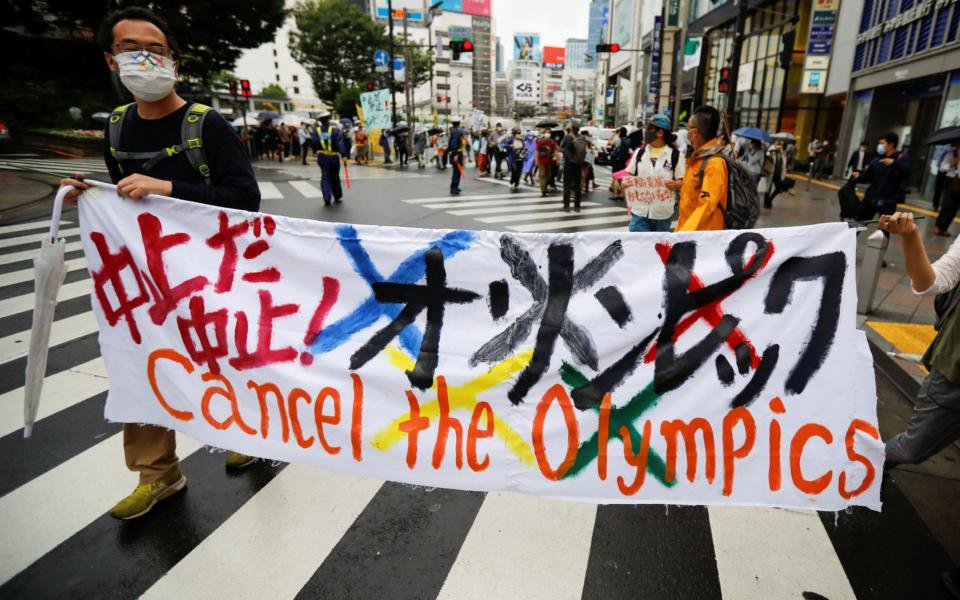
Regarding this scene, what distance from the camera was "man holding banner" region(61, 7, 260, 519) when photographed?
2477 mm

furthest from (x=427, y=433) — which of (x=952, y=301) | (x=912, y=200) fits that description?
(x=912, y=200)

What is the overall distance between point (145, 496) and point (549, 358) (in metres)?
2.16

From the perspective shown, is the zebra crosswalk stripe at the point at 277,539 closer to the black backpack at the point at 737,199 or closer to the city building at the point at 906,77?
the black backpack at the point at 737,199

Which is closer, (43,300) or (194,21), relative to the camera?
(43,300)

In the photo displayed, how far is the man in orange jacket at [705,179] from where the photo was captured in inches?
158

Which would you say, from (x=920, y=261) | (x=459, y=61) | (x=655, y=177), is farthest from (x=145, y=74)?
(x=459, y=61)

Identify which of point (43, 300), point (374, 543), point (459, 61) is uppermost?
point (459, 61)

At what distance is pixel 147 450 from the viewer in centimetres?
270

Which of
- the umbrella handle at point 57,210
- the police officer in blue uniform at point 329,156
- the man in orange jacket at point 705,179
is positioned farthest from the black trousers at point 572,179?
the umbrella handle at point 57,210

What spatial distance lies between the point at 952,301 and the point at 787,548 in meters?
1.36

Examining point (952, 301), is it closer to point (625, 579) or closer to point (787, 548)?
point (787, 548)

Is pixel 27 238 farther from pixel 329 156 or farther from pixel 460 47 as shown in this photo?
pixel 460 47

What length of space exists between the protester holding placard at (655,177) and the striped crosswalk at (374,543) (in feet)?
11.4

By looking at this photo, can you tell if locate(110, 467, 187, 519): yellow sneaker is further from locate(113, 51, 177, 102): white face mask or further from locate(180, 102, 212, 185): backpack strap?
locate(113, 51, 177, 102): white face mask
